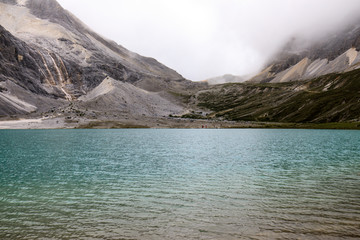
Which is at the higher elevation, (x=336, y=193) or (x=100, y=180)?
(x=336, y=193)

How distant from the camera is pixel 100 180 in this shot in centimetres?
3712

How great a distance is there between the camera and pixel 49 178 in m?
38.1

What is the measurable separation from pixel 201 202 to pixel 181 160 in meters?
28.3

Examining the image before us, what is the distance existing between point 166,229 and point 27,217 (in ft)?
40.3

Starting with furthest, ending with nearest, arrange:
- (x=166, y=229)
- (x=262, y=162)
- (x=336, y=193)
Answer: (x=262, y=162), (x=336, y=193), (x=166, y=229)

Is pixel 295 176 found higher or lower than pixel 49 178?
higher

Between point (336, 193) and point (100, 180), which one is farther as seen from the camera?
point (100, 180)

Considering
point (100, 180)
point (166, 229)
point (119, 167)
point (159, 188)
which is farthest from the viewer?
point (119, 167)

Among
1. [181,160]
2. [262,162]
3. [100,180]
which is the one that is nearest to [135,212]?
[100,180]

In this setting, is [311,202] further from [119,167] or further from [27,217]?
[119,167]

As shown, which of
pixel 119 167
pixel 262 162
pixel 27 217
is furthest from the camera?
pixel 262 162

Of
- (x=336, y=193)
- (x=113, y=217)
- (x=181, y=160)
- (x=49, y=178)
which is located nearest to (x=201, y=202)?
(x=113, y=217)

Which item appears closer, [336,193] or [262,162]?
[336,193]

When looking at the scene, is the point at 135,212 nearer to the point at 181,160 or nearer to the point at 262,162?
the point at 181,160
